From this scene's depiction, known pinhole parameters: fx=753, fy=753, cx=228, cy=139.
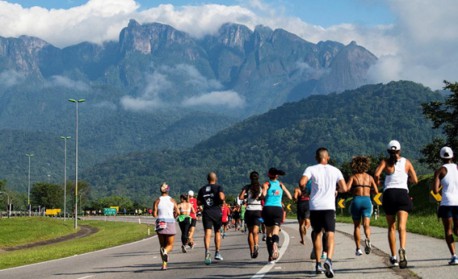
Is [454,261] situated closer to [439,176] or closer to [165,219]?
[439,176]

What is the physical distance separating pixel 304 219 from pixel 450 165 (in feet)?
28.9

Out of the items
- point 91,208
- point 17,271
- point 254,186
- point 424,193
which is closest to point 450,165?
point 254,186

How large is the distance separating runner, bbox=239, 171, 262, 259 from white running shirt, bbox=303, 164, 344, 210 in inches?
154

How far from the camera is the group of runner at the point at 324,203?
11.8 metres

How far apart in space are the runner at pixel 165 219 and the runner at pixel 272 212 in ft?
6.93

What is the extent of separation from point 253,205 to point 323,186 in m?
4.62

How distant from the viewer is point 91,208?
19212 cm

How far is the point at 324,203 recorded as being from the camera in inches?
461

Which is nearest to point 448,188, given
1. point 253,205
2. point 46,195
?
point 253,205

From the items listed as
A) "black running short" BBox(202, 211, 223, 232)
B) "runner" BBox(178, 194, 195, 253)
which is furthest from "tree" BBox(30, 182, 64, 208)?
"black running short" BBox(202, 211, 223, 232)

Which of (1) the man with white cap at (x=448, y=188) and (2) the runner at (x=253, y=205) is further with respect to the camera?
(2) the runner at (x=253, y=205)

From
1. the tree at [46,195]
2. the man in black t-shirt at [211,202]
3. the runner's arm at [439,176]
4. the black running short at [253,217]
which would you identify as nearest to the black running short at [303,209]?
the black running short at [253,217]

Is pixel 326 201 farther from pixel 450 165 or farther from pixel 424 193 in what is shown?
pixel 424 193

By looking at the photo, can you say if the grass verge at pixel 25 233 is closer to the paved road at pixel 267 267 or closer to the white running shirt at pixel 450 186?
the paved road at pixel 267 267
